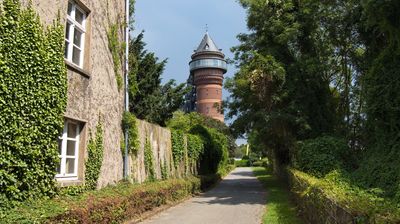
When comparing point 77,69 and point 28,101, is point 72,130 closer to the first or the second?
point 77,69

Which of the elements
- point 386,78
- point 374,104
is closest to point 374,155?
point 374,104

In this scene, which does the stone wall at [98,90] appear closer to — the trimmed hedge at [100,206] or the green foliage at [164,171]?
the trimmed hedge at [100,206]

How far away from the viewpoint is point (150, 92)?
98.4ft

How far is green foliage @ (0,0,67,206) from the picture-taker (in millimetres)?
8039

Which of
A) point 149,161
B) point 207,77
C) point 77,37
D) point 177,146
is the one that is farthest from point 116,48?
point 207,77

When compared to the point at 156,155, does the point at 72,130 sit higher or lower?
higher

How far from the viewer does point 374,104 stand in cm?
1797

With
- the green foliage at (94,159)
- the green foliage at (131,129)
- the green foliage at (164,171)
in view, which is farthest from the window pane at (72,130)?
the green foliage at (164,171)

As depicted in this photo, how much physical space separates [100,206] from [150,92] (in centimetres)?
2023

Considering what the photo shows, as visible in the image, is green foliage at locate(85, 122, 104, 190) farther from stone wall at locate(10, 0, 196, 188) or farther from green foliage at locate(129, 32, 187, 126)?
green foliage at locate(129, 32, 187, 126)

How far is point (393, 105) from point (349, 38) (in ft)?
24.2

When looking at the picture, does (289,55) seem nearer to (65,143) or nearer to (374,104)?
(374,104)

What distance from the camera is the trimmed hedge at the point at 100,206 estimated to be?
7.58 meters

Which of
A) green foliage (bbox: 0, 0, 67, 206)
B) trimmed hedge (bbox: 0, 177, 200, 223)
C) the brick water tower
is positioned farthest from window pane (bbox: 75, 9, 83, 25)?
the brick water tower
